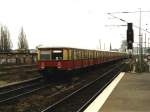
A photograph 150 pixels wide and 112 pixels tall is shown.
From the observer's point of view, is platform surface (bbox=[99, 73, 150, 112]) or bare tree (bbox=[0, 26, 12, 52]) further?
bare tree (bbox=[0, 26, 12, 52])

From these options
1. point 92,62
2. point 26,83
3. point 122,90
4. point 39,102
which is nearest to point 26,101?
point 39,102

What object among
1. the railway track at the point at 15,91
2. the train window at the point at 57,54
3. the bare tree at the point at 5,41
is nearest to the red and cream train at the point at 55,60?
the train window at the point at 57,54

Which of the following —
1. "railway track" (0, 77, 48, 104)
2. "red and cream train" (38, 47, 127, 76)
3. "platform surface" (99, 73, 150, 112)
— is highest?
"red and cream train" (38, 47, 127, 76)

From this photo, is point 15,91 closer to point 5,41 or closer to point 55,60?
point 55,60

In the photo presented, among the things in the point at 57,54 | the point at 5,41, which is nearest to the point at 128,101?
the point at 57,54

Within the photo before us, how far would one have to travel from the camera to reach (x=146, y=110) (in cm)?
1277

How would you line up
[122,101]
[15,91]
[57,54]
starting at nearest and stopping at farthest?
1. [122,101]
2. [15,91]
3. [57,54]

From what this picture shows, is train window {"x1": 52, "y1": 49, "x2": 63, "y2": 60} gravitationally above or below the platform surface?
above

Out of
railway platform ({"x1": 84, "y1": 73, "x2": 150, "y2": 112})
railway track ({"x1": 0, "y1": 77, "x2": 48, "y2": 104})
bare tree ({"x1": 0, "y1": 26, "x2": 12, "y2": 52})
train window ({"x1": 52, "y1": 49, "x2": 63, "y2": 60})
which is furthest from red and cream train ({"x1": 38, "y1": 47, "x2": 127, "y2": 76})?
bare tree ({"x1": 0, "y1": 26, "x2": 12, "y2": 52})

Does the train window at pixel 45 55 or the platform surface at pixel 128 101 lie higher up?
the train window at pixel 45 55

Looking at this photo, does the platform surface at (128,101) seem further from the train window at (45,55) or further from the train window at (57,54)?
the train window at (45,55)

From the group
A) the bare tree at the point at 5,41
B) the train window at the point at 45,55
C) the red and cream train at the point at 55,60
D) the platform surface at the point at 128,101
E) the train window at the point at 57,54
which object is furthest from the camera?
the bare tree at the point at 5,41

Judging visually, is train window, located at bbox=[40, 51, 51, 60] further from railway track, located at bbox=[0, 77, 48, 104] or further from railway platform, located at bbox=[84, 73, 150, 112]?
railway platform, located at bbox=[84, 73, 150, 112]

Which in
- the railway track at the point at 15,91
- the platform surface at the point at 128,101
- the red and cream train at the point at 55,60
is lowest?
the railway track at the point at 15,91
